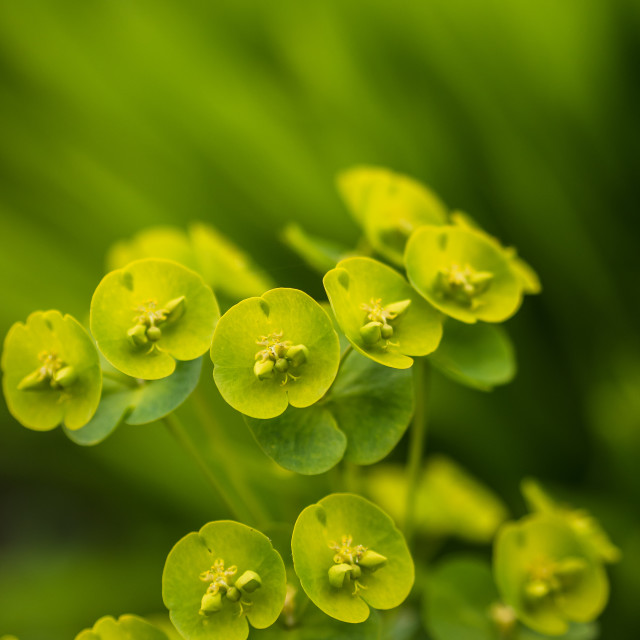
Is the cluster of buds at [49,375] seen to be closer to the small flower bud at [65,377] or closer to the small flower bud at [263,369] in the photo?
the small flower bud at [65,377]

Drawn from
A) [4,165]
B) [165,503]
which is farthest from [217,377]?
[4,165]

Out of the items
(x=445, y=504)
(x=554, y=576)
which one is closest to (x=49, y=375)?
(x=554, y=576)

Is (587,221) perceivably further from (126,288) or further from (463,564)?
(126,288)

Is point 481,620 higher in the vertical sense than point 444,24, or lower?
lower

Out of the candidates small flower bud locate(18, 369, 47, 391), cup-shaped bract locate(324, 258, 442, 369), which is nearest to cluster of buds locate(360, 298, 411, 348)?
cup-shaped bract locate(324, 258, 442, 369)

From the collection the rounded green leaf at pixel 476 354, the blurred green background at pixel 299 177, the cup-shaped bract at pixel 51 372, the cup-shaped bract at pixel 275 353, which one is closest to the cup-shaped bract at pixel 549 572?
the rounded green leaf at pixel 476 354

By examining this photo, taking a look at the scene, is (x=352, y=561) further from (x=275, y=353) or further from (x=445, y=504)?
(x=445, y=504)
